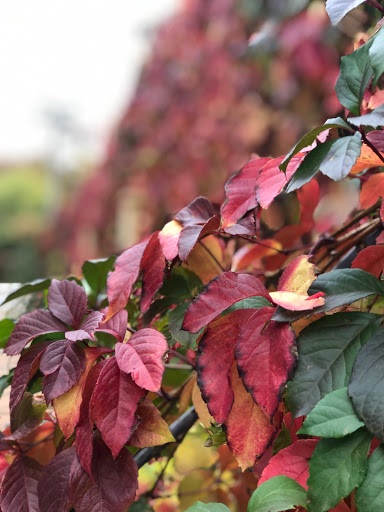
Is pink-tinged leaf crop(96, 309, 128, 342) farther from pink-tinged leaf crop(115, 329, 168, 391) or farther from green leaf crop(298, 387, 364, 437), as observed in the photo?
green leaf crop(298, 387, 364, 437)

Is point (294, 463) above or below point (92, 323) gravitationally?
below

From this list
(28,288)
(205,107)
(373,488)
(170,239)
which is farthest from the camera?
(205,107)

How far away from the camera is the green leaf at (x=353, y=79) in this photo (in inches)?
11.9

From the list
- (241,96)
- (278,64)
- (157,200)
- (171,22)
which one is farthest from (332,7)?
(171,22)

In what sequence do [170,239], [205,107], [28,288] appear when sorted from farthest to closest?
[205,107]
[28,288]
[170,239]

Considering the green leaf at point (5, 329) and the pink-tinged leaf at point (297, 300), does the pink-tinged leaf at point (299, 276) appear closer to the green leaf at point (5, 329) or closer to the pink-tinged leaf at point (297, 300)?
the pink-tinged leaf at point (297, 300)

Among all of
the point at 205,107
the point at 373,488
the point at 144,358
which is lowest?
the point at 373,488

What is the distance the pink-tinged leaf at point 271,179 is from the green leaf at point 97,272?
0.18 m

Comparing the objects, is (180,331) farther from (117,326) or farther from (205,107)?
(205,107)

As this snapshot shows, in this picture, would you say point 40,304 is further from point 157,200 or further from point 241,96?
point 157,200

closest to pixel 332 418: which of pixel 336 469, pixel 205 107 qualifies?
pixel 336 469

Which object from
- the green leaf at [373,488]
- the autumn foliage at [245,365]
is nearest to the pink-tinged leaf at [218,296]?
the autumn foliage at [245,365]

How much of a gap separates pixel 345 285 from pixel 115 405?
15 cm

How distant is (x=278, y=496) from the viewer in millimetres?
254
